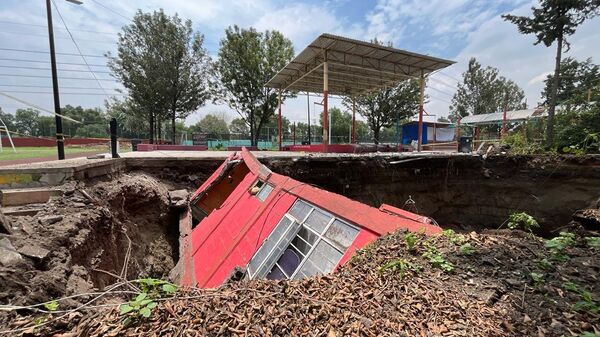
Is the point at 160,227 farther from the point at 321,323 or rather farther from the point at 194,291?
the point at 321,323

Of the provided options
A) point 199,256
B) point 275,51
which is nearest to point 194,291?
point 199,256

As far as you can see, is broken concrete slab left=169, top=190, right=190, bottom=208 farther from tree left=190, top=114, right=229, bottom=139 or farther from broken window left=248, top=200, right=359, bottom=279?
tree left=190, top=114, right=229, bottom=139

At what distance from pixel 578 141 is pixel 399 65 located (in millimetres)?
8277

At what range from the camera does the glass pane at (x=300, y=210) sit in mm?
3633

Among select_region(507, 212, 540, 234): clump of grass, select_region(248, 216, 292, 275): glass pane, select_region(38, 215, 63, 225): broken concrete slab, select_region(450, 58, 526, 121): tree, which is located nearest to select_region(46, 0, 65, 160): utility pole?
select_region(38, 215, 63, 225): broken concrete slab

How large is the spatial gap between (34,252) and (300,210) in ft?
9.06

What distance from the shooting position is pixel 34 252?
7.08 feet

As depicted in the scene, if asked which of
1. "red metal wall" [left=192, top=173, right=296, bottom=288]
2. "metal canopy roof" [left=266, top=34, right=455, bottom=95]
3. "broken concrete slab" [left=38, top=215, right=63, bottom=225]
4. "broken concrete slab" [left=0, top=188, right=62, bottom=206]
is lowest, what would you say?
"red metal wall" [left=192, top=173, right=296, bottom=288]

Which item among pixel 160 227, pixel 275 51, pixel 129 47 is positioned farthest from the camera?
pixel 275 51

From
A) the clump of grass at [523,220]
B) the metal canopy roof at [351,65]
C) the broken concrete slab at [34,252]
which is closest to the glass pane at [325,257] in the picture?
the clump of grass at [523,220]

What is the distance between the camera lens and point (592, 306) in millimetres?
1406

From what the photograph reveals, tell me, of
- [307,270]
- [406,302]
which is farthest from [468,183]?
[406,302]

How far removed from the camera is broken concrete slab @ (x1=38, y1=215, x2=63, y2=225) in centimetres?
287

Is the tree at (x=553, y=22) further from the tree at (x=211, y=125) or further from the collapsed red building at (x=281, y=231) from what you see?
the tree at (x=211, y=125)
